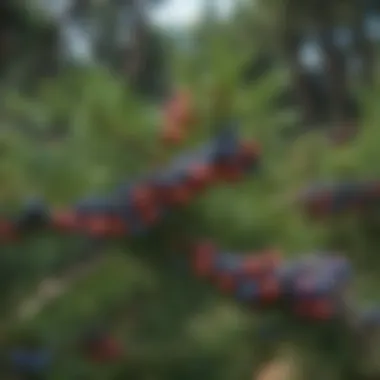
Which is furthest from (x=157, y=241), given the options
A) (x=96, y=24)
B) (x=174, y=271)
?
(x=96, y=24)

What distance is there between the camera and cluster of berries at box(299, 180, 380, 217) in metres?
0.37

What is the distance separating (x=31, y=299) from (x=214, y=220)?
0.07m

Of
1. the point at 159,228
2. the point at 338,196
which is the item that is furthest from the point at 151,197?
the point at 338,196

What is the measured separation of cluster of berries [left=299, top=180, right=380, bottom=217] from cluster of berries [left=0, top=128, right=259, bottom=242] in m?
0.09

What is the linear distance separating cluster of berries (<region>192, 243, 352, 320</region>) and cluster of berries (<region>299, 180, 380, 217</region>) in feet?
0.26

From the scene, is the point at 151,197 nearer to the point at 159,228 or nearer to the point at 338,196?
the point at 159,228

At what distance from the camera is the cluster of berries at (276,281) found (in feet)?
0.90

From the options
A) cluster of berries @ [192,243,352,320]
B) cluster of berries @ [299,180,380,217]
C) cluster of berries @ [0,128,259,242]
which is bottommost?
cluster of berries @ [192,243,352,320]

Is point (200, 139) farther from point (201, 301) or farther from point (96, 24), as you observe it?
point (96, 24)

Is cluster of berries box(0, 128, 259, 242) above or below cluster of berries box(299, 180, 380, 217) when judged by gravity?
below

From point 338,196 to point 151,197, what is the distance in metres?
0.12

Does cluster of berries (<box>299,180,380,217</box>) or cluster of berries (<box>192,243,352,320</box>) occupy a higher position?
cluster of berries (<box>299,180,380,217</box>)

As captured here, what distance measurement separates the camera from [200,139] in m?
0.29

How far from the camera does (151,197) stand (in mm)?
283
